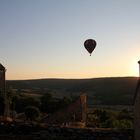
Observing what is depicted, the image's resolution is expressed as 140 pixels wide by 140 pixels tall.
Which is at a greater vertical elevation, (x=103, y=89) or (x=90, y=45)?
(x=103, y=89)

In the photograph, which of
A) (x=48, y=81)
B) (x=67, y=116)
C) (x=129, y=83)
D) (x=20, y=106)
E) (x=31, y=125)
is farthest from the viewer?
(x=48, y=81)

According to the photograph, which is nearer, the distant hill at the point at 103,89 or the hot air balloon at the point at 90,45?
the hot air balloon at the point at 90,45

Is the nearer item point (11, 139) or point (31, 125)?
point (11, 139)

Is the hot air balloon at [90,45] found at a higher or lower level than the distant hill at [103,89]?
lower

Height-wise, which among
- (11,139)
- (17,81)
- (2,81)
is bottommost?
(11,139)

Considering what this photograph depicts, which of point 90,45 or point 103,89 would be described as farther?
point 103,89

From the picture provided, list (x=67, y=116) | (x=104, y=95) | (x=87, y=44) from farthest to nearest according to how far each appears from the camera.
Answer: (x=104, y=95)
(x=67, y=116)
(x=87, y=44)

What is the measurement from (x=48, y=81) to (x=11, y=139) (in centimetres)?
15623

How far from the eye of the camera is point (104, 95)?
117812mm

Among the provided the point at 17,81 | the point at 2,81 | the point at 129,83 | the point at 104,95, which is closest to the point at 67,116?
the point at 2,81

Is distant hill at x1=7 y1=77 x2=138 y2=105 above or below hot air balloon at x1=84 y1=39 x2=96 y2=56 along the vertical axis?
above

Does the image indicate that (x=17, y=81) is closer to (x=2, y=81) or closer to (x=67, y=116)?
(x=2, y=81)

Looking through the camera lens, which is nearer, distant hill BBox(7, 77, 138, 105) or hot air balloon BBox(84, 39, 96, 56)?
hot air balloon BBox(84, 39, 96, 56)

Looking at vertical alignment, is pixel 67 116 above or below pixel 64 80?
below
